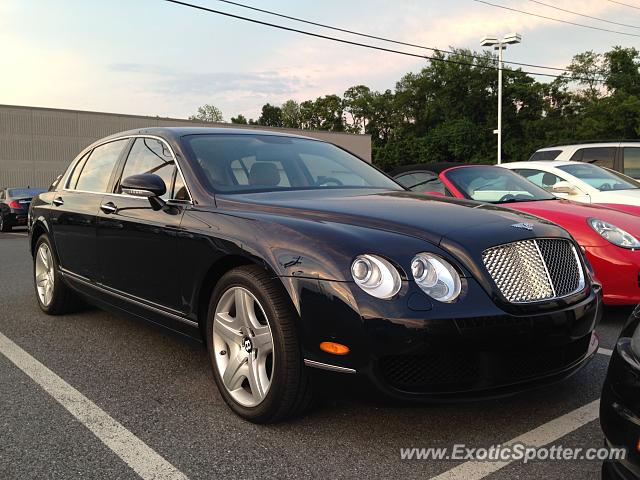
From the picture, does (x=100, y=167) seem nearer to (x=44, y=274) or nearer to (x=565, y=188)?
(x=44, y=274)

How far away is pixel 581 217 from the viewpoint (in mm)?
4688

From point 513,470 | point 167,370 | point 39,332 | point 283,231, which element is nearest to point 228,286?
point 283,231

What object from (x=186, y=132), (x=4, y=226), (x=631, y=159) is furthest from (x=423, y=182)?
(x=4, y=226)

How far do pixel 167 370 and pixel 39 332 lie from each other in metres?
1.57

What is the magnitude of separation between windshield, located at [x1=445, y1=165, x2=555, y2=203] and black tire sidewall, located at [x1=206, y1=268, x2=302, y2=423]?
11.3 feet

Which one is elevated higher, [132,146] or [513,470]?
[132,146]

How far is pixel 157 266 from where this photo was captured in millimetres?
3416

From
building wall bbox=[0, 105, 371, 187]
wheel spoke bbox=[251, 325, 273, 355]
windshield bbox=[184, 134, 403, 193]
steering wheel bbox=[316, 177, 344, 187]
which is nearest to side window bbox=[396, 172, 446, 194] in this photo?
windshield bbox=[184, 134, 403, 193]

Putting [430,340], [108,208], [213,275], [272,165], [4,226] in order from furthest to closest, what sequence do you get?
1. [4,226]
2. [108,208]
3. [272,165]
4. [213,275]
5. [430,340]

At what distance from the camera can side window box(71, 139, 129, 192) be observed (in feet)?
14.2

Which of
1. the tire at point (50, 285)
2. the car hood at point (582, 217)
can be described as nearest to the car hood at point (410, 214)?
the car hood at point (582, 217)

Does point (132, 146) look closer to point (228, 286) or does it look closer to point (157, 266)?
point (157, 266)

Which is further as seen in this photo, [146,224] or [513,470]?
[146,224]

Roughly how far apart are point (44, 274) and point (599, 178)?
20.7 ft
